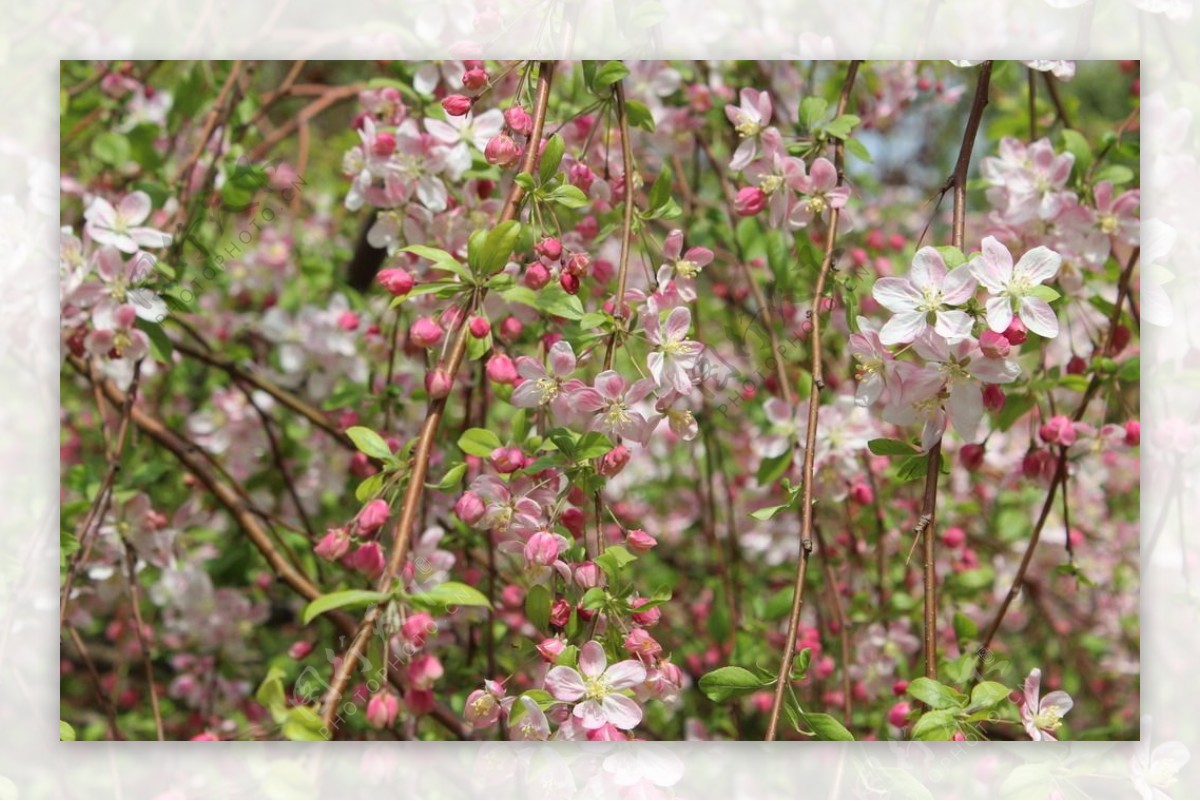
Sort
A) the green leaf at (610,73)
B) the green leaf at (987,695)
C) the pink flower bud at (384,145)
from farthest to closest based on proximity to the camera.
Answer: the pink flower bud at (384,145)
the green leaf at (610,73)
the green leaf at (987,695)

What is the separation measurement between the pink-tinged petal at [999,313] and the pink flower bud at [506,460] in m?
0.43

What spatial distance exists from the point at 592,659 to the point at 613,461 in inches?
6.8

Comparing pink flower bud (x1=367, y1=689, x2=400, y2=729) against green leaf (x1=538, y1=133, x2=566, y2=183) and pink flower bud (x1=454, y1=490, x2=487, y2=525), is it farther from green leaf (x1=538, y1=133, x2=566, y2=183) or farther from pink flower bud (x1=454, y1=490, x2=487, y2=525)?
green leaf (x1=538, y1=133, x2=566, y2=183)

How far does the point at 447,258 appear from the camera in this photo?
0.99 meters

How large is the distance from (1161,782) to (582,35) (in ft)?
3.59

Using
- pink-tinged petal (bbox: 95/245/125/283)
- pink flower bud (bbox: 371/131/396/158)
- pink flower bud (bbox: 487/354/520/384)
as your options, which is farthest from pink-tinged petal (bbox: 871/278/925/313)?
pink-tinged petal (bbox: 95/245/125/283)

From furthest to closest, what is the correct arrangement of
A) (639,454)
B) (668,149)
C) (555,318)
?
(639,454) → (668,149) → (555,318)

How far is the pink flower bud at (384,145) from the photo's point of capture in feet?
4.09

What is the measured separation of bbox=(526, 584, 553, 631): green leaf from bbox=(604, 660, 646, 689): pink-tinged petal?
0.26 ft

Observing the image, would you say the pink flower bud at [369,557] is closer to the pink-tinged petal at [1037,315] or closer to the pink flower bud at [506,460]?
the pink flower bud at [506,460]

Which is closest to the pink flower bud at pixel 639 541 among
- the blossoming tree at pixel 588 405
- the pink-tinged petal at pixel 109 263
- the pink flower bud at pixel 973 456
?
the blossoming tree at pixel 588 405

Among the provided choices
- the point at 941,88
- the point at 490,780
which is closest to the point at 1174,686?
the point at 490,780

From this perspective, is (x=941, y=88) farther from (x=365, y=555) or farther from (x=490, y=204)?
(x=365, y=555)

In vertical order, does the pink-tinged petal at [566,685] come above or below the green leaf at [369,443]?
below
